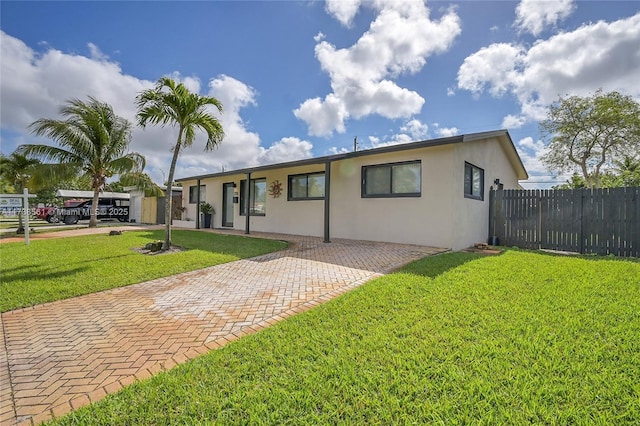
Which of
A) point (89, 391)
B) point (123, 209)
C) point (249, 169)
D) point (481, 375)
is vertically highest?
point (249, 169)

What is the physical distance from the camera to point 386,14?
947 centimetres

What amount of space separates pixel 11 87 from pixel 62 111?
330cm

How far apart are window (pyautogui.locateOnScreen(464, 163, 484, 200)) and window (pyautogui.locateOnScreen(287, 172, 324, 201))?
507cm

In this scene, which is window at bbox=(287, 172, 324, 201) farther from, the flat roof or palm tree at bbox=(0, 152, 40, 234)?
palm tree at bbox=(0, 152, 40, 234)

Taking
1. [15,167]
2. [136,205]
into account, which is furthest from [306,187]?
[15,167]

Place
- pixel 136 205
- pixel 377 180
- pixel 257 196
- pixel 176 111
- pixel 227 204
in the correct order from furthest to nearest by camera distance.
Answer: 1. pixel 136 205
2. pixel 227 204
3. pixel 257 196
4. pixel 377 180
5. pixel 176 111

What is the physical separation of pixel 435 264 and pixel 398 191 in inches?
146

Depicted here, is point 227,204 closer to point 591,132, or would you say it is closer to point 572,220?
point 572,220

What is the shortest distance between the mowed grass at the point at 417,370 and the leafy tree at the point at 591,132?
62.2 feet

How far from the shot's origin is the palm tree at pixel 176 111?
7.67 metres

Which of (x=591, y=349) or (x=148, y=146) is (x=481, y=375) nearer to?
(x=591, y=349)

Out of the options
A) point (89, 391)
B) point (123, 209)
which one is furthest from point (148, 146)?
point (89, 391)

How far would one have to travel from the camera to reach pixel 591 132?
17359 millimetres

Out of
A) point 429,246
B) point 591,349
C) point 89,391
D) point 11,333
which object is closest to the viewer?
point 89,391
